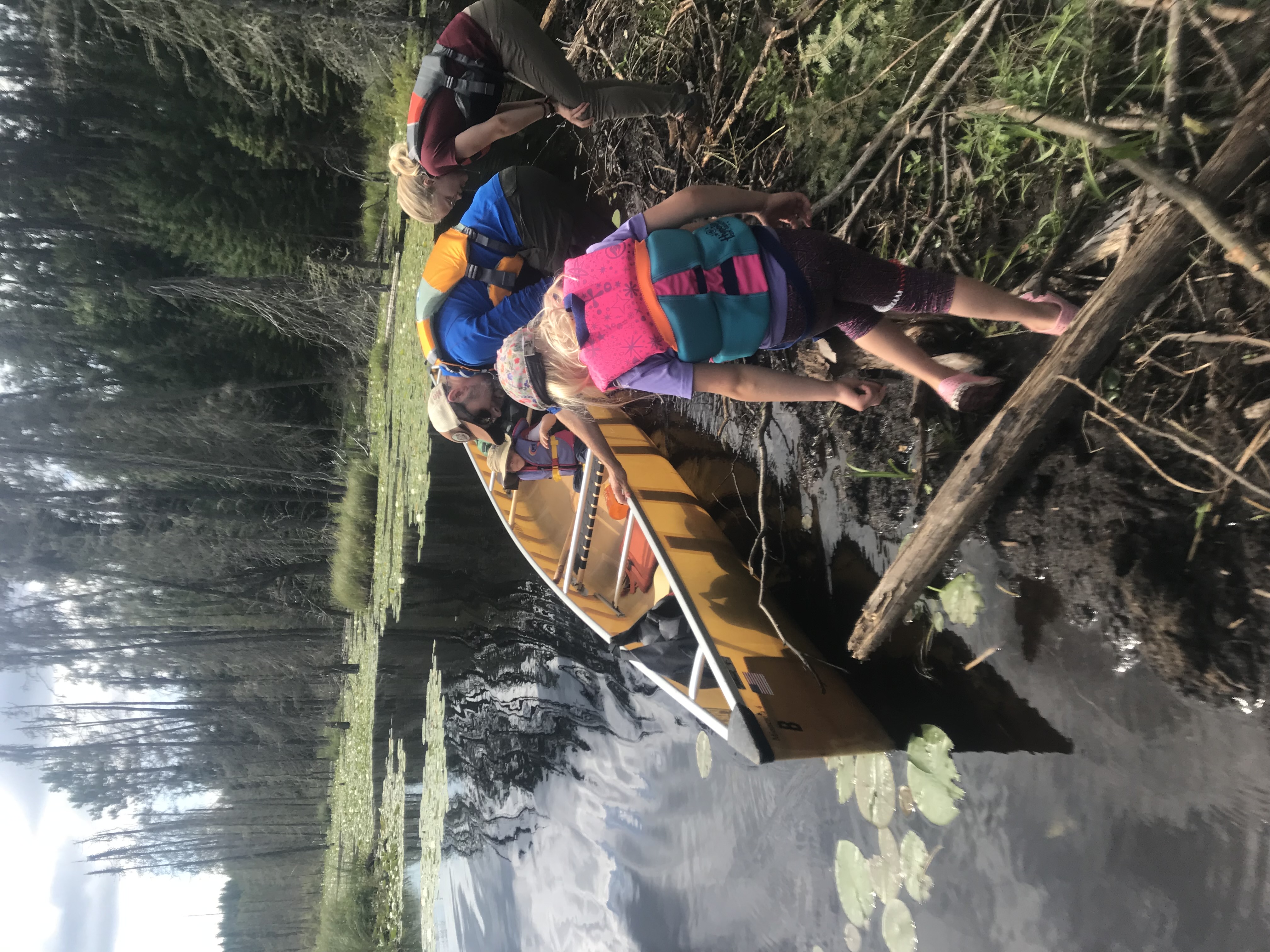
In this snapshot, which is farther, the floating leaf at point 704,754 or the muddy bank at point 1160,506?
the floating leaf at point 704,754

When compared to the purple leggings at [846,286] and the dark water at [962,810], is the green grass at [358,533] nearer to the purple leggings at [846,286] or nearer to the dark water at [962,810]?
the dark water at [962,810]

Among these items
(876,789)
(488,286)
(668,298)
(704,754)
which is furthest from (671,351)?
(704,754)

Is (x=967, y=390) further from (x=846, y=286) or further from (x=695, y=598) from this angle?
(x=695, y=598)

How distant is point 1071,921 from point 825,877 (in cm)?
132

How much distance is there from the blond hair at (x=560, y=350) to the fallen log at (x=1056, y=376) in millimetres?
1348

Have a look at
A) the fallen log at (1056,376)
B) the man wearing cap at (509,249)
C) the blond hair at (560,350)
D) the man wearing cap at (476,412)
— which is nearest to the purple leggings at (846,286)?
the fallen log at (1056,376)

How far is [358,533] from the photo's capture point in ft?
35.9

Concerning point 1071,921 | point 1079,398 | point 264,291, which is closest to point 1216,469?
point 1079,398

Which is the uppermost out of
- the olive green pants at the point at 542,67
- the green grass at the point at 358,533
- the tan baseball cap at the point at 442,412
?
the green grass at the point at 358,533

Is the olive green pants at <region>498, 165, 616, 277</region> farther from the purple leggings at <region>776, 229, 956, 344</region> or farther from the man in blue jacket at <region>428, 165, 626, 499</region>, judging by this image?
the purple leggings at <region>776, 229, 956, 344</region>

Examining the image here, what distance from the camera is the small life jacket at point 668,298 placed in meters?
1.84

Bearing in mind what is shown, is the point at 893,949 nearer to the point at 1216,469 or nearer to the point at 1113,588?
the point at 1113,588

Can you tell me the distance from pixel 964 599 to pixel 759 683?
1041 mm

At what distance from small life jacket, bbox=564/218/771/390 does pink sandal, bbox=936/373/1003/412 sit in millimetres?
868
